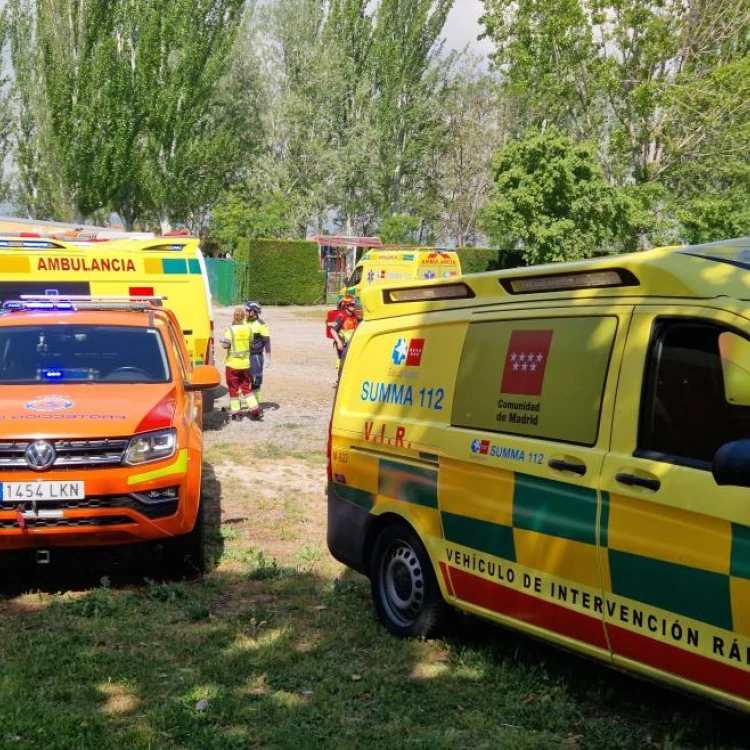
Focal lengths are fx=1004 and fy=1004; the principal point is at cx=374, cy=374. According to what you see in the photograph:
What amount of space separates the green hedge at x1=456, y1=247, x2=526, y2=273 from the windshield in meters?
36.2

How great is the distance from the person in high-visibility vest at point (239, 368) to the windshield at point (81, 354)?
5673 mm

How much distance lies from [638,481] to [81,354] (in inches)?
186

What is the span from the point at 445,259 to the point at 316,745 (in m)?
21.9

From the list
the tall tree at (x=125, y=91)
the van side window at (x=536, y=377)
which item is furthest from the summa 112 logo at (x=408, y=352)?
the tall tree at (x=125, y=91)

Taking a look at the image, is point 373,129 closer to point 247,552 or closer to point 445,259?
point 445,259

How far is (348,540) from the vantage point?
5793mm

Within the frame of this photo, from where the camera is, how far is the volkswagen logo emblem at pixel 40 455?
5910mm

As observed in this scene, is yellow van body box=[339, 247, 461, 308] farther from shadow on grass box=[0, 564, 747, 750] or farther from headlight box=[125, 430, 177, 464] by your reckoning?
shadow on grass box=[0, 564, 747, 750]

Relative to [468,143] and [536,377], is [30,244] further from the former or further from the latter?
[468,143]

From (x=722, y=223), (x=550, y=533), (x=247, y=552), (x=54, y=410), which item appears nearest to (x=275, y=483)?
(x=247, y=552)

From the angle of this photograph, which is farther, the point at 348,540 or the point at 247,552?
the point at 247,552

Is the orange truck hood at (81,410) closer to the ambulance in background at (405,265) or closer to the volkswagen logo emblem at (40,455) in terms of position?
the volkswagen logo emblem at (40,455)

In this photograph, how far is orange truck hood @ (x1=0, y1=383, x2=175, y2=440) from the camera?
6.00 m

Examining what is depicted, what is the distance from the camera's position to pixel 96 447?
19.8ft
